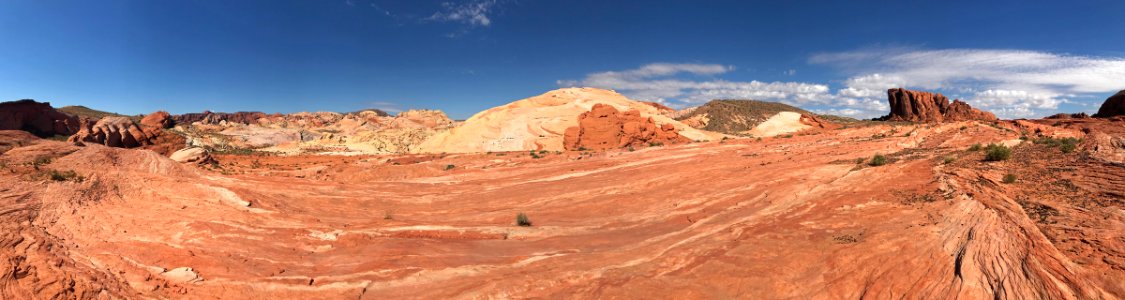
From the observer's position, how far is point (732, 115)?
77188 millimetres

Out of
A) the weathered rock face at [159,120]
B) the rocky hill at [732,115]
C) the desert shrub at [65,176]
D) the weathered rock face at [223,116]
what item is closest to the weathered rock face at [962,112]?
the rocky hill at [732,115]

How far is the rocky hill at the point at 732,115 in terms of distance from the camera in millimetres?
70812

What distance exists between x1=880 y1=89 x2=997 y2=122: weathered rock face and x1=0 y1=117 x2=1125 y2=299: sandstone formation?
6218 centimetres

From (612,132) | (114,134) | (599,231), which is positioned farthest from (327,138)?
(599,231)

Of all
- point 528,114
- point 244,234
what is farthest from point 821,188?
point 528,114

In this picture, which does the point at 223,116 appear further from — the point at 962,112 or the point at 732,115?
the point at 962,112

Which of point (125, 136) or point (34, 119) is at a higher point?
point (34, 119)

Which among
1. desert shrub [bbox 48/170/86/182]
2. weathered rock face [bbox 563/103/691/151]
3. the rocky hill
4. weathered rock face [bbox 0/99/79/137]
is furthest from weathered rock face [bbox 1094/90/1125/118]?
weathered rock face [bbox 0/99/79/137]

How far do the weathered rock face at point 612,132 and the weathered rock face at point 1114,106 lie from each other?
45047mm

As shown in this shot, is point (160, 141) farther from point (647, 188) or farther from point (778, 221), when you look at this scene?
point (778, 221)

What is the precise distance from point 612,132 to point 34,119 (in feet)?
163

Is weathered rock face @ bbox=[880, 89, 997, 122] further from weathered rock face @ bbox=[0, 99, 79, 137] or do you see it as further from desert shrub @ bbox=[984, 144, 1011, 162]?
weathered rock face @ bbox=[0, 99, 79, 137]

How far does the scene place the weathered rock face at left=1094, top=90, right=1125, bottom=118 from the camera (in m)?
45.0

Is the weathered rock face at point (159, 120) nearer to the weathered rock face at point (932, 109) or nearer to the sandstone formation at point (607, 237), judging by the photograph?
the sandstone formation at point (607, 237)
